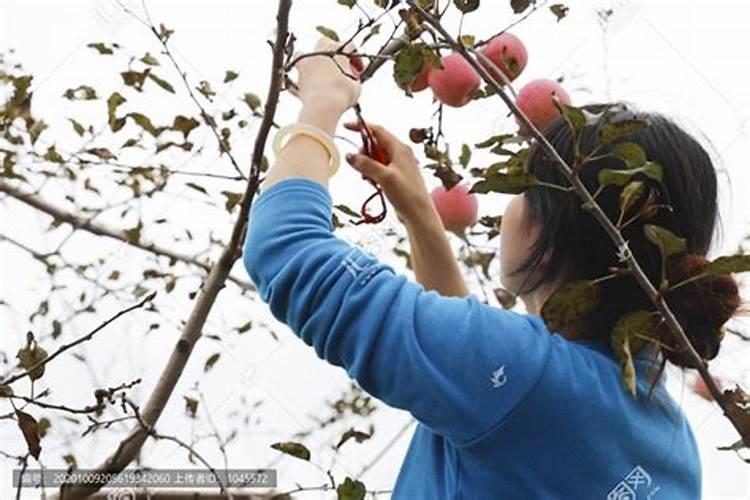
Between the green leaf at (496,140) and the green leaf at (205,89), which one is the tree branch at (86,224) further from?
the green leaf at (496,140)

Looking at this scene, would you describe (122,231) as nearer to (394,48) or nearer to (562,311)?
(394,48)

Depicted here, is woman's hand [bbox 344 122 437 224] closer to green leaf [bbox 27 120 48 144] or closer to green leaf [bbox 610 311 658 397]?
green leaf [bbox 610 311 658 397]

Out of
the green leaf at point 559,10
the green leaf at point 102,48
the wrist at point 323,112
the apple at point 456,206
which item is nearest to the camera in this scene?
the wrist at point 323,112

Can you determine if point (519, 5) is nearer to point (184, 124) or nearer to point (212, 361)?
point (184, 124)

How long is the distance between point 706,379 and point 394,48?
431mm

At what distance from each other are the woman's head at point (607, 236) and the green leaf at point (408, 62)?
10 centimetres

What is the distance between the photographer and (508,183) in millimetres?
785

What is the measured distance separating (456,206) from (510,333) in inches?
14.4

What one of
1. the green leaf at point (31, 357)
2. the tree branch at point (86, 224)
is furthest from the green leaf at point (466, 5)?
the tree branch at point (86, 224)

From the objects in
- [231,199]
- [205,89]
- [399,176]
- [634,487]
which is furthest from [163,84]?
[634,487]

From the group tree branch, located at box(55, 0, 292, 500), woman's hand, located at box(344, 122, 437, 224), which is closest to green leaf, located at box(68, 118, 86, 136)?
tree branch, located at box(55, 0, 292, 500)

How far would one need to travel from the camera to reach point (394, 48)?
41.9 inches

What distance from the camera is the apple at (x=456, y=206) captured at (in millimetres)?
1207

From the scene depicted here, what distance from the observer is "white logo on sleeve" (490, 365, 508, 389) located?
0.84 m
